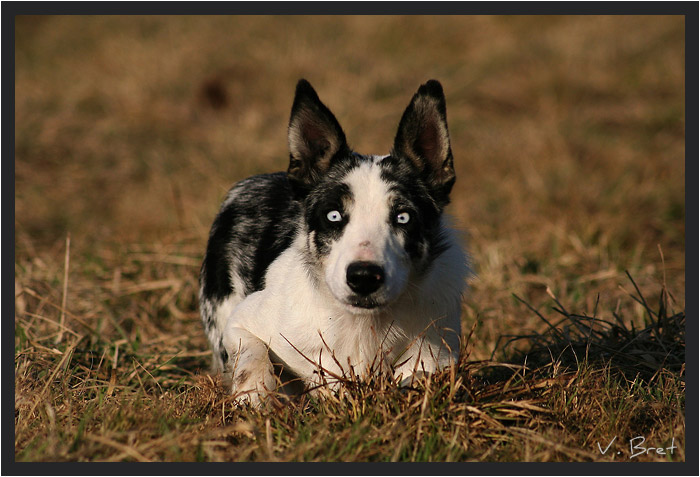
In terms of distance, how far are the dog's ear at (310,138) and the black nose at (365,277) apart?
89 centimetres

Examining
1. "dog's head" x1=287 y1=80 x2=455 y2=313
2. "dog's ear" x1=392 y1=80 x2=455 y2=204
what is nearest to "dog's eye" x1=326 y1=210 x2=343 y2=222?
"dog's head" x1=287 y1=80 x2=455 y2=313

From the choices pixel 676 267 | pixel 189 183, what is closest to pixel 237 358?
pixel 676 267

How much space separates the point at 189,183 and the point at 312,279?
239 inches

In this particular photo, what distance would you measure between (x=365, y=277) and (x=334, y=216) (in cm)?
46

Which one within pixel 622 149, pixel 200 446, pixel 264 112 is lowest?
Answer: pixel 200 446

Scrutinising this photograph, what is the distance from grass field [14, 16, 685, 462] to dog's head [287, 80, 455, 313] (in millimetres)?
547

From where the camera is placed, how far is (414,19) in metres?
15.2

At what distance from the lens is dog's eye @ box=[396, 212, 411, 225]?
3.83 m

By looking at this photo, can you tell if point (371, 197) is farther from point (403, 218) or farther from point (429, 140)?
point (429, 140)

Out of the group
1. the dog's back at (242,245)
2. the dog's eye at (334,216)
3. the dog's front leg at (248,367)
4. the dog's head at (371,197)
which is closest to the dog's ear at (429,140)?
the dog's head at (371,197)

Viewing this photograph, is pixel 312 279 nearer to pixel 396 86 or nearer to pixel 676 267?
pixel 676 267

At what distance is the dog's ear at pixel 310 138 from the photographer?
162 inches

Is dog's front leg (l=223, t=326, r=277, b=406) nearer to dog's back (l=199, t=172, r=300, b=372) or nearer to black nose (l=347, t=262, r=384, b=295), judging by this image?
dog's back (l=199, t=172, r=300, b=372)

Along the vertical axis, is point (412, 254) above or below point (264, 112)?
below
